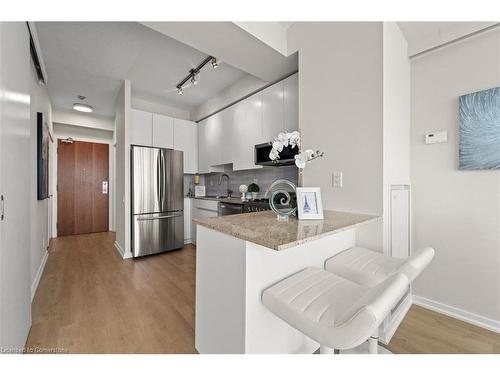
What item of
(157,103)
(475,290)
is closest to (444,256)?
(475,290)

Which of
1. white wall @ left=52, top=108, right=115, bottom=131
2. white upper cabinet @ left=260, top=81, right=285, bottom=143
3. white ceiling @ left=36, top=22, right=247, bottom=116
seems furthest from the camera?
white wall @ left=52, top=108, right=115, bottom=131

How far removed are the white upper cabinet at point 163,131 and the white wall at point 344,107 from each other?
8.58ft

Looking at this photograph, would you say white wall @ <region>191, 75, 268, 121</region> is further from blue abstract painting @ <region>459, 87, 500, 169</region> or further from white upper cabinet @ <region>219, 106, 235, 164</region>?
blue abstract painting @ <region>459, 87, 500, 169</region>

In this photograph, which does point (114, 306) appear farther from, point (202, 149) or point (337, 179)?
point (202, 149)

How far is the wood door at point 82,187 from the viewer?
15.7 ft

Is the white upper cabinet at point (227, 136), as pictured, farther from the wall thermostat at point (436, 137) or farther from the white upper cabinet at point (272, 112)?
the wall thermostat at point (436, 137)

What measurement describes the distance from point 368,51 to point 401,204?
124 centimetres

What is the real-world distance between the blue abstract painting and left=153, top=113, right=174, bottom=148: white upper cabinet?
3820mm

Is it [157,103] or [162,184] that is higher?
[157,103]

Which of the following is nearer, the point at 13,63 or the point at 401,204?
the point at 13,63

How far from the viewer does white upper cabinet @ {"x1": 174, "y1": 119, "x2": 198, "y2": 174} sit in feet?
13.3

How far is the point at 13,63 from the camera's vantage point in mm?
1182

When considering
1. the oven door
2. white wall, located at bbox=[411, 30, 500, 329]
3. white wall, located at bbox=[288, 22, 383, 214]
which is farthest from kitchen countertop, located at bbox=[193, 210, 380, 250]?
the oven door
